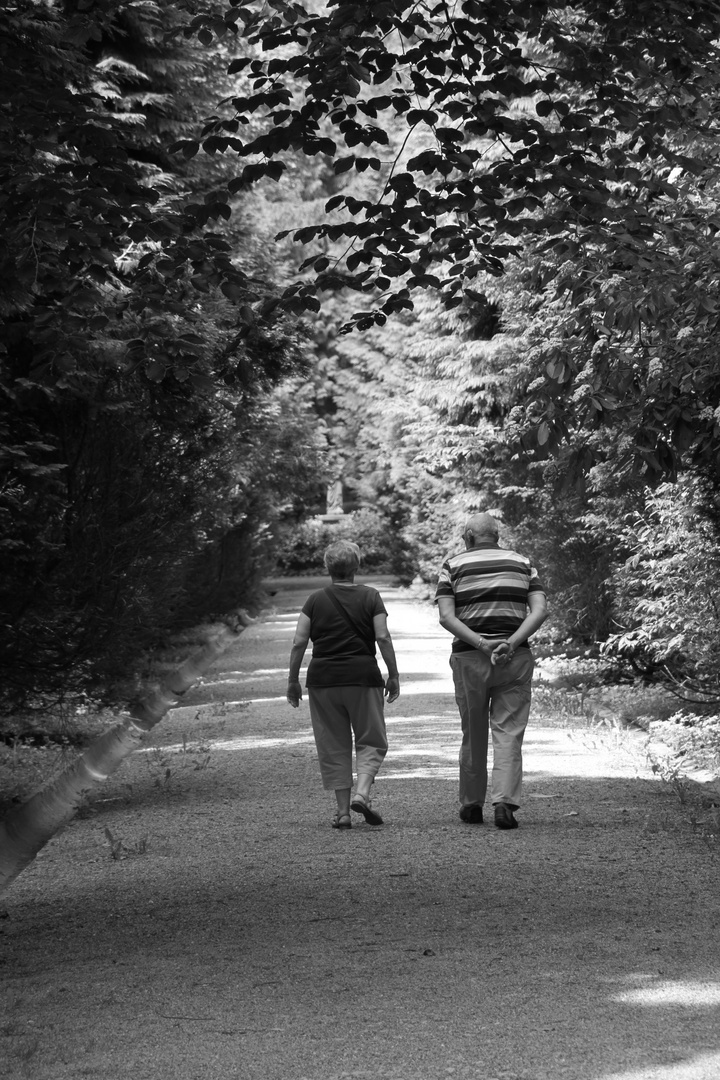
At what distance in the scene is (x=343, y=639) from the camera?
945 centimetres

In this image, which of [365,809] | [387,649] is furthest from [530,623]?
[365,809]

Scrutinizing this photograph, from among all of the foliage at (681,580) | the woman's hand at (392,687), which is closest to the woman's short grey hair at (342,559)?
the woman's hand at (392,687)

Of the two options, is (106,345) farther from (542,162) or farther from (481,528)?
(542,162)

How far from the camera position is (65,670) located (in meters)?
11.4

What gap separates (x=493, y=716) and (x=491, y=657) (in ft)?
1.53

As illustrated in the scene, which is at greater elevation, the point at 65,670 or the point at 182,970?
the point at 65,670

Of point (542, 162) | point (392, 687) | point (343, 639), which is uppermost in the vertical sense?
point (542, 162)

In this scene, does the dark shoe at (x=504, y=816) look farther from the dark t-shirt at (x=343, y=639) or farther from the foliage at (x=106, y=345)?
the foliage at (x=106, y=345)

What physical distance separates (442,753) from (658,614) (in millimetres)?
2618

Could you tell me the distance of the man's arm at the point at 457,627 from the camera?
30.3ft

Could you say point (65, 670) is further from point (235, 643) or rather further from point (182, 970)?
point (235, 643)

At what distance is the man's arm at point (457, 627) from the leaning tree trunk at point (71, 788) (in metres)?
3.19

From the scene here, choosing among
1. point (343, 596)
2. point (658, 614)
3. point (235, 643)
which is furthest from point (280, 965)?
point (235, 643)

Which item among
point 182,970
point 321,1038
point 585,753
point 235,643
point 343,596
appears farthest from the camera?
point 235,643
